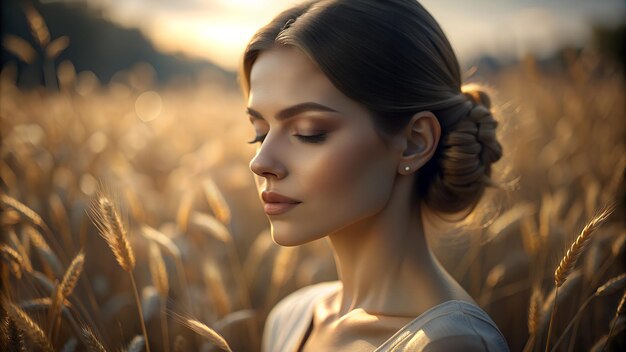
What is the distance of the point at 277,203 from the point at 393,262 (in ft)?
1.22

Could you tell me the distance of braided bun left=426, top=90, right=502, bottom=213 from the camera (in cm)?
136

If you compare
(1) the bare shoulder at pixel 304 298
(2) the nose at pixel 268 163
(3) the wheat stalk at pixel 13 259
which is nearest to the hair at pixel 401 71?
(2) the nose at pixel 268 163

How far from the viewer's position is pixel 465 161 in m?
1.36

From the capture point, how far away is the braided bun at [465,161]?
1.36m

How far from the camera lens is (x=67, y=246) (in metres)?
2.30

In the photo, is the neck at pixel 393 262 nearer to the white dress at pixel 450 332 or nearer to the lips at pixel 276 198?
the white dress at pixel 450 332

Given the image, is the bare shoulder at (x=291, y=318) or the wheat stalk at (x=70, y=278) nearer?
the wheat stalk at (x=70, y=278)

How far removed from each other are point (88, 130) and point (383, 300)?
3.64 metres

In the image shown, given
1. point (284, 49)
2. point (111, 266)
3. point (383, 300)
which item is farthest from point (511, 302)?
point (111, 266)

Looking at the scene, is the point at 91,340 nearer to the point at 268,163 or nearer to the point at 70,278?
the point at 70,278

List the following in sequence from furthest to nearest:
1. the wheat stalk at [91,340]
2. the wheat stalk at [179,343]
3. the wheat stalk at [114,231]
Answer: the wheat stalk at [179,343] → the wheat stalk at [114,231] → the wheat stalk at [91,340]

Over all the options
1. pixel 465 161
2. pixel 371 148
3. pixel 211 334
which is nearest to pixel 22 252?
pixel 211 334

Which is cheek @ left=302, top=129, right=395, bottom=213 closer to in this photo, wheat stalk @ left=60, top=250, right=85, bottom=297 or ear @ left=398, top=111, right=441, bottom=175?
ear @ left=398, top=111, right=441, bottom=175

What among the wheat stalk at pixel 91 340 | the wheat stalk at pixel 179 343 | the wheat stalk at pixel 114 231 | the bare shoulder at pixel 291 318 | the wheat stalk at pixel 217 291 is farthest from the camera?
the wheat stalk at pixel 217 291
